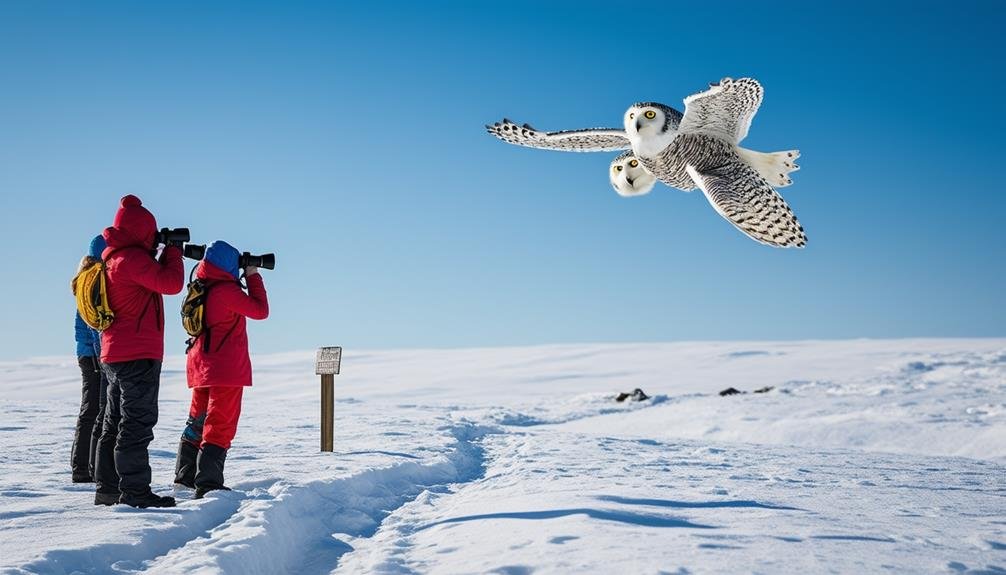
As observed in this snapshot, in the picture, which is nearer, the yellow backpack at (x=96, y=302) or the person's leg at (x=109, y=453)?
the yellow backpack at (x=96, y=302)

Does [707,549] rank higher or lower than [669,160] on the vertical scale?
lower

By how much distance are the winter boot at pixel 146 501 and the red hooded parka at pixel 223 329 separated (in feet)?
2.21

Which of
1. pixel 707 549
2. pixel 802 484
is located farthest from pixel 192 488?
pixel 802 484

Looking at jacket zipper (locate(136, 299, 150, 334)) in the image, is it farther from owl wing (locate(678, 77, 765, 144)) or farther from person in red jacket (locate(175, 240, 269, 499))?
owl wing (locate(678, 77, 765, 144))

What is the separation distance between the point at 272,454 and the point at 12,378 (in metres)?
23.0

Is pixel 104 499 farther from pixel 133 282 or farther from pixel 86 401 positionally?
pixel 133 282

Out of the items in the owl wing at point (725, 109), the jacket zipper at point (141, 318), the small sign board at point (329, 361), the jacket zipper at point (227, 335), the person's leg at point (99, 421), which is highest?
the owl wing at point (725, 109)

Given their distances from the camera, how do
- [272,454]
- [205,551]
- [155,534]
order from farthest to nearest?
1. [272,454]
2. [155,534]
3. [205,551]

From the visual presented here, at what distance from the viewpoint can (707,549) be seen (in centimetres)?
291

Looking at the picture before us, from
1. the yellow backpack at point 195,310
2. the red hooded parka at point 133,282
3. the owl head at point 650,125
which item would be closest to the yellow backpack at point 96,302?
the red hooded parka at point 133,282

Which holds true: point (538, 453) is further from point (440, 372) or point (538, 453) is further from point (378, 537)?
point (440, 372)

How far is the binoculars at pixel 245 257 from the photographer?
445 cm

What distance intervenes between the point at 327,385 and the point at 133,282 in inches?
149

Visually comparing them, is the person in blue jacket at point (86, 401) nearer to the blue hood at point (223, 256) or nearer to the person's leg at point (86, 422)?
the person's leg at point (86, 422)
